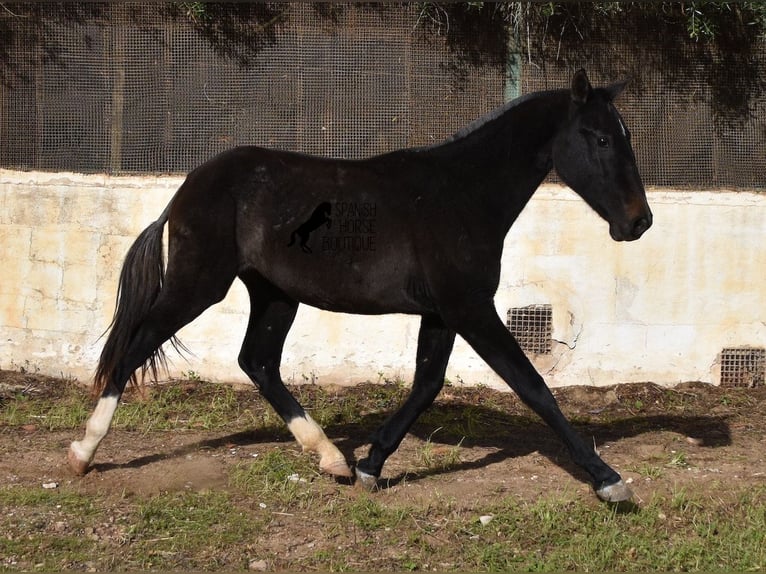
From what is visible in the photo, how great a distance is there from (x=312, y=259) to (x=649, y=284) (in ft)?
12.2

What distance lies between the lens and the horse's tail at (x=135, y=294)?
498cm

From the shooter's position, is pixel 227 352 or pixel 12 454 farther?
pixel 227 352

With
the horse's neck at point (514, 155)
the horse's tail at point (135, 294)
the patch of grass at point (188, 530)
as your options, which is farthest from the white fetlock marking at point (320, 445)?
the horse's neck at point (514, 155)

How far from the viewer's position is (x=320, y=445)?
4.98 metres

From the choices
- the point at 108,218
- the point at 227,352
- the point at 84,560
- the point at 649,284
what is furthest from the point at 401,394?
the point at 84,560

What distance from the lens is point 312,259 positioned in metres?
4.77

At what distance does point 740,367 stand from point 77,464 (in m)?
5.40

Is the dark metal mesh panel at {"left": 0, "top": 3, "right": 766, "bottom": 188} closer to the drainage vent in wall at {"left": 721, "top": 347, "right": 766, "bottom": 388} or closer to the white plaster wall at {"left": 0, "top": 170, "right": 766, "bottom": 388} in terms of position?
the white plaster wall at {"left": 0, "top": 170, "right": 766, "bottom": 388}

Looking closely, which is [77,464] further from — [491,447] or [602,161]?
[602,161]

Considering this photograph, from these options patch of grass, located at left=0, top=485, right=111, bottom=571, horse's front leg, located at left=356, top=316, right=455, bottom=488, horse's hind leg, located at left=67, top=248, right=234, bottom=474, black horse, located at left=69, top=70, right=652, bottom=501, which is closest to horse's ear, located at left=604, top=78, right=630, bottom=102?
black horse, located at left=69, top=70, right=652, bottom=501

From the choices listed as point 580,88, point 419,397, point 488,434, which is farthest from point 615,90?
point 488,434

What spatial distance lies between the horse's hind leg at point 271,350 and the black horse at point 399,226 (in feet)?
0.19

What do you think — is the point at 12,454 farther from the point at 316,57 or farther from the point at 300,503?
the point at 316,57

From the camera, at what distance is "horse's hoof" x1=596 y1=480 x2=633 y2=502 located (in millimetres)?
4277
